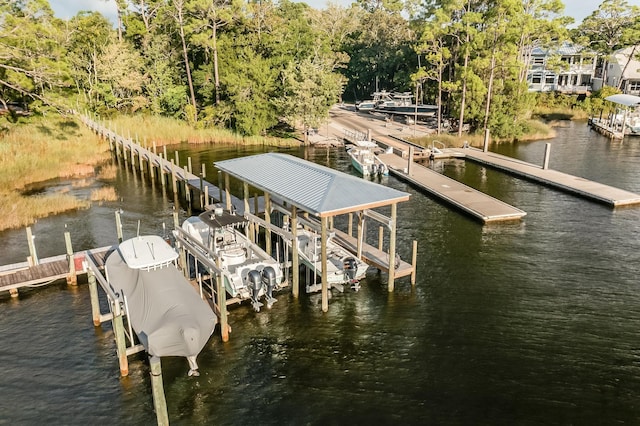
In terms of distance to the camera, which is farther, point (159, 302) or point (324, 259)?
point (324, 259)

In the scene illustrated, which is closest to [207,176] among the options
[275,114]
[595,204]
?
[275,114]

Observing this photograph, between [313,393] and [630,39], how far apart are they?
8289 cm

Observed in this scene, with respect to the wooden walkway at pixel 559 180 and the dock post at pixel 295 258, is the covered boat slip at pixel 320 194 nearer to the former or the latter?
the dock post at pixel 295 258

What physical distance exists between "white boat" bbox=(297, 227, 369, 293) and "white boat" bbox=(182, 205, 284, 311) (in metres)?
1.69

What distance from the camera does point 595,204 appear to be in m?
32.8

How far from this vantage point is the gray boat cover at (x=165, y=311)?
15.0m

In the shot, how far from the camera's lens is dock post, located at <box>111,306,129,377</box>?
14.8m

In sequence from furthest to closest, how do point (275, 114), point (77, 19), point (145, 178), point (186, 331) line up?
point (77, 19)
point (275, 114)
point (145, 178)
point (186, 331)

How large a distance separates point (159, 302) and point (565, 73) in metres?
93.5

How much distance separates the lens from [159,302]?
16156 mm

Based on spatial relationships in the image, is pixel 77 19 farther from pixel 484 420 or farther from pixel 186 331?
pixel 484 420

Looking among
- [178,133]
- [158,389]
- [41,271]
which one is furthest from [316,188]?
[178,133]

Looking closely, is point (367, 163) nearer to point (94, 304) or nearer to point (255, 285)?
point (255, 285)

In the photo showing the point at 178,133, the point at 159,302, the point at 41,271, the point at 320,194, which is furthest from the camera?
the point at 178,133
